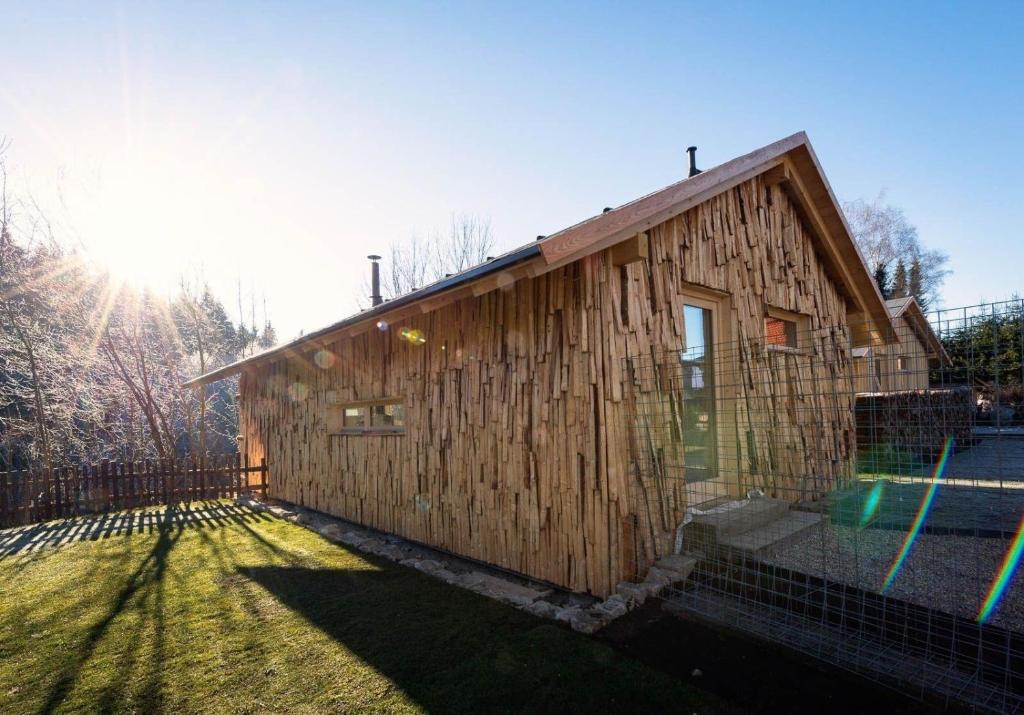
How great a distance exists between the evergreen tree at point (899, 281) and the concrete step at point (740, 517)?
2786 cm

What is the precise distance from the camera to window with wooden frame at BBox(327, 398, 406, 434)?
6.74m

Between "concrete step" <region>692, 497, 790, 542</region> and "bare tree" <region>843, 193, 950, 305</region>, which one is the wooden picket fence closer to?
"concrete step" <region>692, 497, 790, 542</region>

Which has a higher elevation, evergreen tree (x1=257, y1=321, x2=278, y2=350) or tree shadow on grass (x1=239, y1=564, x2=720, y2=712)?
evergreen tree (x1=257, y1=321, x2=278, y2=350)

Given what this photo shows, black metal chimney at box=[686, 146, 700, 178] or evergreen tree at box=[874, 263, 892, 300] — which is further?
evergreen tree at box=[874, 263, 892, 300]

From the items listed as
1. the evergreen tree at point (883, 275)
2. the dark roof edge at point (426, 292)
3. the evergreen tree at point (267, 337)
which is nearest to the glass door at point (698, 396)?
the dark roof edge at point (426, 292)

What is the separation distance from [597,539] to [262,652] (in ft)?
8.54

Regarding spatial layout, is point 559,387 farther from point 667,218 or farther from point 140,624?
point 140,624

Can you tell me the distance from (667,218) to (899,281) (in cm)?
2951

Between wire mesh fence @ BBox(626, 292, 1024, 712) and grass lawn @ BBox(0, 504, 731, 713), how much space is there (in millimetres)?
1262

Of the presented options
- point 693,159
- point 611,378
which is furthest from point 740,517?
point 693,159

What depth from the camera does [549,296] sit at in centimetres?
455

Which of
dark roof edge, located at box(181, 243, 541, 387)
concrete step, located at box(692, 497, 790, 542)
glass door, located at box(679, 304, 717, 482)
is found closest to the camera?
dark roof edge, located at box(181, 243, 541, 387)

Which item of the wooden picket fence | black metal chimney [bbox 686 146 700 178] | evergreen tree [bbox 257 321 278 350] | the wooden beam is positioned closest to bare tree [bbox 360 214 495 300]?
evergreen tree [bbox 257 321 278 350]

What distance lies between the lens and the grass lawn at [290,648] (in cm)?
290
